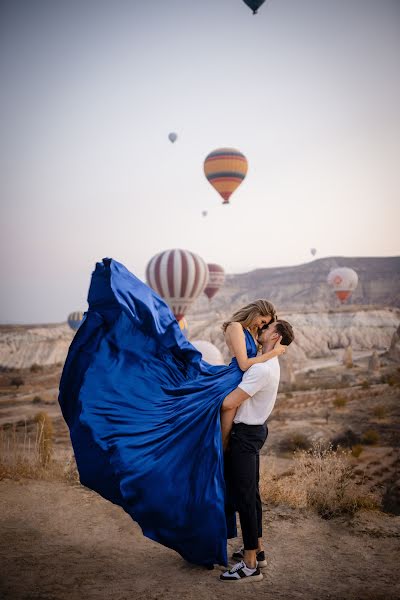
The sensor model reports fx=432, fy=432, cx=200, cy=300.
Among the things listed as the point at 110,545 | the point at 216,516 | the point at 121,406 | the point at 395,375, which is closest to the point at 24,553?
the point at 110,545

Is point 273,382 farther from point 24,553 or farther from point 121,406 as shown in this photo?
point 24,553

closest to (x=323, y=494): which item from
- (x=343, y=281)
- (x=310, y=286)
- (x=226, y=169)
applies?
(x=226, y=169)

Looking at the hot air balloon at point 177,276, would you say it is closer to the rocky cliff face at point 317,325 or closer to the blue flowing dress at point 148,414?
the rocky cliff face at point 317,325

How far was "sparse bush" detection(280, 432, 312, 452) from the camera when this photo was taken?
1240 centimetres

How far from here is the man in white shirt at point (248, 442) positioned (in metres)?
2.97

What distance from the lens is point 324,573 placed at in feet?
10.7

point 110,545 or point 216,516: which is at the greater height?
point 216,516

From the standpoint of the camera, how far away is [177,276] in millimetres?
25109

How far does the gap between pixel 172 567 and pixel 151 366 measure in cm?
153

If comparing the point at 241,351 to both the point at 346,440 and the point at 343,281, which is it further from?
the point at 343,281

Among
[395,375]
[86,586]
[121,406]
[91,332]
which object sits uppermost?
[91,332]

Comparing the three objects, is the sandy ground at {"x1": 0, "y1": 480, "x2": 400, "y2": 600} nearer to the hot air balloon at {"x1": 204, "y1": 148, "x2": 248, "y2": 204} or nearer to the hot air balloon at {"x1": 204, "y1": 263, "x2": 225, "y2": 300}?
the hot air balloon at {"x1": 204, "y1": 148, "x2": 248, "y2": 204}

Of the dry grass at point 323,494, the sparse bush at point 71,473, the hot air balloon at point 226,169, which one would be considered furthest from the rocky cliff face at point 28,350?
the dry grass at point 323,494

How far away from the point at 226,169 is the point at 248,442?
26625mm
